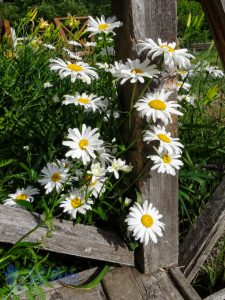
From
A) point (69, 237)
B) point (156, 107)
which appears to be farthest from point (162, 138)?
point (69, 237)

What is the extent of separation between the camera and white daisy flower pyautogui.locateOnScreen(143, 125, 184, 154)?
1340 mm

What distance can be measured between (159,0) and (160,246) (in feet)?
3.10

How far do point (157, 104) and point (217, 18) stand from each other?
1.08 ft

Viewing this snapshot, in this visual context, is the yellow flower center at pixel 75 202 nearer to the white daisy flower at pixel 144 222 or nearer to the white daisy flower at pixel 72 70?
the white daisy flower at pixel 144 222

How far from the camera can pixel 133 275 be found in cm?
174

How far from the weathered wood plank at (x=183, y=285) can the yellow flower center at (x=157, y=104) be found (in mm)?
795

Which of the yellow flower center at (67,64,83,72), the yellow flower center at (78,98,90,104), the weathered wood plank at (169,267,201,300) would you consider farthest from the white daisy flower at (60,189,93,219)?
the weathered wood plank at (169,267,201,300)

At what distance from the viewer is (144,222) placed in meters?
1.49

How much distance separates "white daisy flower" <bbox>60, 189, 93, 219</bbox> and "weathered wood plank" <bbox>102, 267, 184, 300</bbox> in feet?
1.30

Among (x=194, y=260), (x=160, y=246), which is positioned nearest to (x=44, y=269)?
(x=160, y=246)

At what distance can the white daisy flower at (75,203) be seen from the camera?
1.46 meters

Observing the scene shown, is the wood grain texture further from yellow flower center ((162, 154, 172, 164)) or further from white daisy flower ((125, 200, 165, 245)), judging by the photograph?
white daisy flower ((125, 200, 165, 245))

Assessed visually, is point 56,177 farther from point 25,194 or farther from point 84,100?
point 84,100

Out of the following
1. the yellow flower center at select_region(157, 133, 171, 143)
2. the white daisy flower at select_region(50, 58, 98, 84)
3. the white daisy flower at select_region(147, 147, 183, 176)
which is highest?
the white daisy flower at select_region(50, 58, 98, 84)
